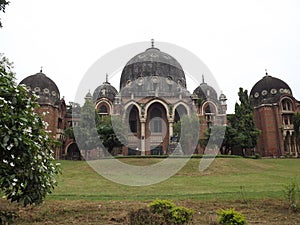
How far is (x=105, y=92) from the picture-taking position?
45375 millimetres

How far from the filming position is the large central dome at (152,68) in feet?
147

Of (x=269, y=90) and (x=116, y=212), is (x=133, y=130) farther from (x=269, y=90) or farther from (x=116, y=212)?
(x=116, y=212)

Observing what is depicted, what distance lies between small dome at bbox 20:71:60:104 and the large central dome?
1123 cm

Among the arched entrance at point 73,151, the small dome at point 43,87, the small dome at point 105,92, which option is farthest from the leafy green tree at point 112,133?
the small dome at point 105,92

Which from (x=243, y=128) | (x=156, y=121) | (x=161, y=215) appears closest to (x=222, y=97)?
(x=243, y=128)

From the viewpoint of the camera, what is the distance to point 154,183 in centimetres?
1622

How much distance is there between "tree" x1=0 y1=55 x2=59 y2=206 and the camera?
488cm

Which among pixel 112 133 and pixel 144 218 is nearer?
pixel 144 218

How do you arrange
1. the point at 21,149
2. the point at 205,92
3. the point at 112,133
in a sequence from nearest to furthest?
the point at 21,149, the point at 112,133, the point at 205,92

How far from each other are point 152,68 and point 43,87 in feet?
57.1

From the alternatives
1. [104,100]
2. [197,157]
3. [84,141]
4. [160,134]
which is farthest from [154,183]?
[104,100]

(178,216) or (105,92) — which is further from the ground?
(105,92)

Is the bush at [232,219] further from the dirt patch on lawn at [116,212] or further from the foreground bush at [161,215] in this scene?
the foreground bush at [161,215]

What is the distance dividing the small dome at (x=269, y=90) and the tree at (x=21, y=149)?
4029 centimetres
